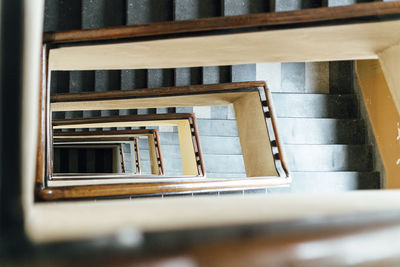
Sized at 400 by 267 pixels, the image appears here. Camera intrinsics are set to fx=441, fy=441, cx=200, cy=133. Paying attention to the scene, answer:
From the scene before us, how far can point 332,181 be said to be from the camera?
12.2 ft

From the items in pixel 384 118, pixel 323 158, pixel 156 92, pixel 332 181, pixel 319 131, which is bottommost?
pixel 332 181

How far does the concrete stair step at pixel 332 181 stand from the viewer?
3678 mm

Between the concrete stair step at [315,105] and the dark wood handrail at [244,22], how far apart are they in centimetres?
272

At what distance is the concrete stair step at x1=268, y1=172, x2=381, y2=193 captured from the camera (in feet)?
12.1

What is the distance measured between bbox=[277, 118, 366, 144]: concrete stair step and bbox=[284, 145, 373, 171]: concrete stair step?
0.12m

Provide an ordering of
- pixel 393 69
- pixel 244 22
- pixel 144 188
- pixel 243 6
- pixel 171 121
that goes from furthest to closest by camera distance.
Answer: pixel 171 121 < pixel 243 6 < pixel 144 188 < pixel 393 69 < pixel 244 22

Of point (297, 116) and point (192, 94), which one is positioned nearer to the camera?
point (192, 94)

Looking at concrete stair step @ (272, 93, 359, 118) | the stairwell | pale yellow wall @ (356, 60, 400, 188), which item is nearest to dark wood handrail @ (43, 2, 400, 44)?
the stairwell

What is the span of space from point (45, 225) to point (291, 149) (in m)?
3.60

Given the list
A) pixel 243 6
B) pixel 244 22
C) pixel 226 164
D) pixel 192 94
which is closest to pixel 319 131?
pixel 226 164

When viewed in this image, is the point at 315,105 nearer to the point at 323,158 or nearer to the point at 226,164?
the point at 323,158

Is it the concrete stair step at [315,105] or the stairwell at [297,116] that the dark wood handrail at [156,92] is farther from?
the concrete stair step at [315,105]

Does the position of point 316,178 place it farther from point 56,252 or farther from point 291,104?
point 56,252

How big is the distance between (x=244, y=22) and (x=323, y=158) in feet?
8.99
